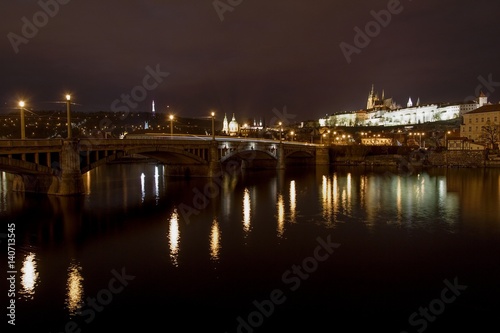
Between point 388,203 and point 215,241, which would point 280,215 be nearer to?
point 215,241

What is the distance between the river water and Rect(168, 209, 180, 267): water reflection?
11 centimetres

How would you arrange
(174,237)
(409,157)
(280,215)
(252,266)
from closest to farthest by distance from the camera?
1. (252,266)
2. (174,237)
3. (280,215)
4. (409,157)

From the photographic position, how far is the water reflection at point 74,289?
15500mm

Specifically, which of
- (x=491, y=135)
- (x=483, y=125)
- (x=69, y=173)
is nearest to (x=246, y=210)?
(x=69, y=173)

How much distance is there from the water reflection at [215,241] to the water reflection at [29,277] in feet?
27.1

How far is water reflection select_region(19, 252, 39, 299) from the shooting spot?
16750 mm

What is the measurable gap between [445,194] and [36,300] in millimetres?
42858

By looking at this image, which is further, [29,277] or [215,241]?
[215,241]

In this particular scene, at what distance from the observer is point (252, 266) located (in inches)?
795

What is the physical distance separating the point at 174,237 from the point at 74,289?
933cm

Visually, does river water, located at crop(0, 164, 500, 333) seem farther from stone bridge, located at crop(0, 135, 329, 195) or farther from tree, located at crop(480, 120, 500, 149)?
tree, located at crop(480, 120, 500, 149)

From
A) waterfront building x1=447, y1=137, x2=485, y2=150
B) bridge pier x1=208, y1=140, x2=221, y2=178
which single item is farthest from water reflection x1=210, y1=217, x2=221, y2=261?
waterfront building x1=447, y1=137, x2=485, y2=150

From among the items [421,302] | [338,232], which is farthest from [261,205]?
[421,302]

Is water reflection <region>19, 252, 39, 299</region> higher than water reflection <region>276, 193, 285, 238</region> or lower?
lower
